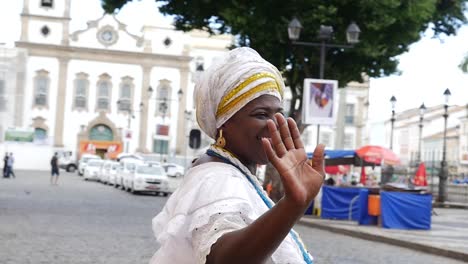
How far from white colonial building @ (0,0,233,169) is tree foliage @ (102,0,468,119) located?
40.1 metres

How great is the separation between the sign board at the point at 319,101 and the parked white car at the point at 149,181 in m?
14.1

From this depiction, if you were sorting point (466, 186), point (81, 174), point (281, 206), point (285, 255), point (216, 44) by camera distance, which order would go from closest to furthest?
1. point (281, 206)
2. point (285, 255)
3. point (466, 186)
4. point (81, 174)
5. point (216, 44)

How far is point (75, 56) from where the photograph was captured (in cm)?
6600

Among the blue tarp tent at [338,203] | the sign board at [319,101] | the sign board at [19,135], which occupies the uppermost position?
the sign board at [319,101]

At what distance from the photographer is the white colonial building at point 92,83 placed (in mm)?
64312

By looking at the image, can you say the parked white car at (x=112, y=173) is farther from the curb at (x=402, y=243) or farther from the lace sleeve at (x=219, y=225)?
the lace sleeve at (x=219, y=225)

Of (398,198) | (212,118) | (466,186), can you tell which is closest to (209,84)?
(212,118)

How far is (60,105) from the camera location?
65625mm

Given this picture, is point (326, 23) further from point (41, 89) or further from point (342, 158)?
point (41, 89)

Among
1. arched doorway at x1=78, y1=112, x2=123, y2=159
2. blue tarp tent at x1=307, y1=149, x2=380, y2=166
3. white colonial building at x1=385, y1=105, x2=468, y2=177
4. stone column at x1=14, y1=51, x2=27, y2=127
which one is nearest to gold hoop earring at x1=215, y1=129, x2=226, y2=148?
blue tarp tent at x1=307, y1=149, x2=380, y2=166

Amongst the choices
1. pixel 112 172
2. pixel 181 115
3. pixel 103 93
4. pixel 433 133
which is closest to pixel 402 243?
pixel 112 172

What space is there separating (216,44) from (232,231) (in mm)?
67028

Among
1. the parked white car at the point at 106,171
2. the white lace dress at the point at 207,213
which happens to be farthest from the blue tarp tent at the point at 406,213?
the parked white car at the point at 106,171

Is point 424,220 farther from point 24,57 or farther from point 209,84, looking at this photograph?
point 24,57
